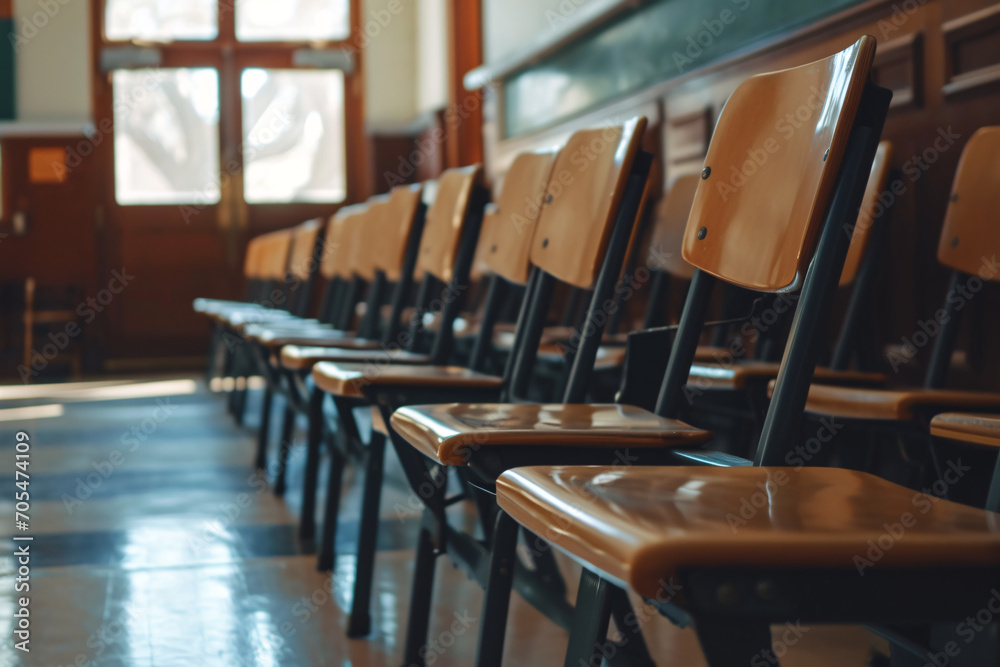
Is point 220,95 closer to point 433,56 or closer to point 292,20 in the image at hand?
point 292,20

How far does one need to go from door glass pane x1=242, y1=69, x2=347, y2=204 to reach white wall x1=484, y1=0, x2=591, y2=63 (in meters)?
2.38

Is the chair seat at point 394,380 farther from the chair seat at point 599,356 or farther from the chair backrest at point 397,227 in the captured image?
the chair backrest at point 397,227

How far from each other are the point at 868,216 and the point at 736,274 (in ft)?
3.22

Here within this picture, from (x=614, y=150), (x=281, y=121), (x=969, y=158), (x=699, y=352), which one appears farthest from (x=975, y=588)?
(x=281, y=121)

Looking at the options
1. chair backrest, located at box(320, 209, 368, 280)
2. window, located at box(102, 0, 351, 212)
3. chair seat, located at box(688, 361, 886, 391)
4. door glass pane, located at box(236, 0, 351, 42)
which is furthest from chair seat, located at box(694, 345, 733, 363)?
door glass pane, located at box(236, 0, 351, 42)

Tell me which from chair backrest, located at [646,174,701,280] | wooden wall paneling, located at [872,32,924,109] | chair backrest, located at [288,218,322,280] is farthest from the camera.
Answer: chair backrest, located at [288,218,322,280]

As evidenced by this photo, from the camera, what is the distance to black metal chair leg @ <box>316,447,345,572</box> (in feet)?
7.45

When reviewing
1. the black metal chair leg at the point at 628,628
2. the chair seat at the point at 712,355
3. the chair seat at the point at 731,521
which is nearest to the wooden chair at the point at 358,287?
the chair seat at the point at 712,355

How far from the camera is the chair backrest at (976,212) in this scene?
69.3 inches

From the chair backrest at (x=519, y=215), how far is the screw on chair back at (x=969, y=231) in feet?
2.41

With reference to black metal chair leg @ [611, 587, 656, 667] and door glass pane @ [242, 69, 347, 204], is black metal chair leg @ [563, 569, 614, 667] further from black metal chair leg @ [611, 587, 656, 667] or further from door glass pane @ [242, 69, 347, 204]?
door glass pane @ [242, 69, 347, 204]

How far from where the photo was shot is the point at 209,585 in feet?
7.20

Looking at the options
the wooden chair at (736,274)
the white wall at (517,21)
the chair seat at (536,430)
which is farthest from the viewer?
the white wall at (517,21)

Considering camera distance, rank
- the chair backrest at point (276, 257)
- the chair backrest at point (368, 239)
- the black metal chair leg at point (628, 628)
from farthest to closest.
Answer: the chair backrest at point (276, 257), the chair backrest at point (368, 239), the black metal chair leg at point (628, 628)
